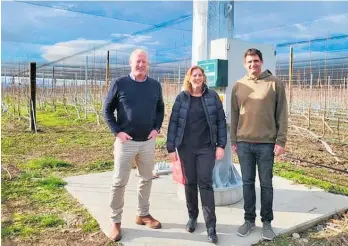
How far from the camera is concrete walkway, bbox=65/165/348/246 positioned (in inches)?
93.7

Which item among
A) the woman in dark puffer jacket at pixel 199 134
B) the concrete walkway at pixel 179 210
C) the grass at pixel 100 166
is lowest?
the concrete walkway at pixel 179 210

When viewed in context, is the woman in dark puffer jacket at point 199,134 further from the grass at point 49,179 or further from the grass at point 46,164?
the grass at point 46,164

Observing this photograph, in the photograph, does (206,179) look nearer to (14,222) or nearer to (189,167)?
(189,167)

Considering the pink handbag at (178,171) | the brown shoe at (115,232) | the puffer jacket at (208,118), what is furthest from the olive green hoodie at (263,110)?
the brown shoe at (115,232)

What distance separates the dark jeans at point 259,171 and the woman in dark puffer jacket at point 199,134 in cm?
19

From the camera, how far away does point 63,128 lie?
8.66 m

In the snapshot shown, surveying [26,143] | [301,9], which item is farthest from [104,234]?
[301,9]

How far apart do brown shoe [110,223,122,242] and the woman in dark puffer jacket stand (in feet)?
1.86

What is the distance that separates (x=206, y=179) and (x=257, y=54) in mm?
906

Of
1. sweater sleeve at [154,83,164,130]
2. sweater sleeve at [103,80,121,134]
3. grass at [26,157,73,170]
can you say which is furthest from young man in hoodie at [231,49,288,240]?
grass at [26,157,73,170]

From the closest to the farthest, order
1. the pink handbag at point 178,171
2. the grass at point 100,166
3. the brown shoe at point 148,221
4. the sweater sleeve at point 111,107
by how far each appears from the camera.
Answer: the sweater sleeve at point 111,107 < the pink handbag at point 178,171 < the brown shoe at point 148,221 < the grass at point 100,166

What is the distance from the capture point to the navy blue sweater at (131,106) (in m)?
2.27

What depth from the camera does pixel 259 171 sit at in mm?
2367

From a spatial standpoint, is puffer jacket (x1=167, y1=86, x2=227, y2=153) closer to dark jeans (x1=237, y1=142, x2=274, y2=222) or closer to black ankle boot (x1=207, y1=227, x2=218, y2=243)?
dark jeans (x1=237, y1=142, x2=274, y2=222)
